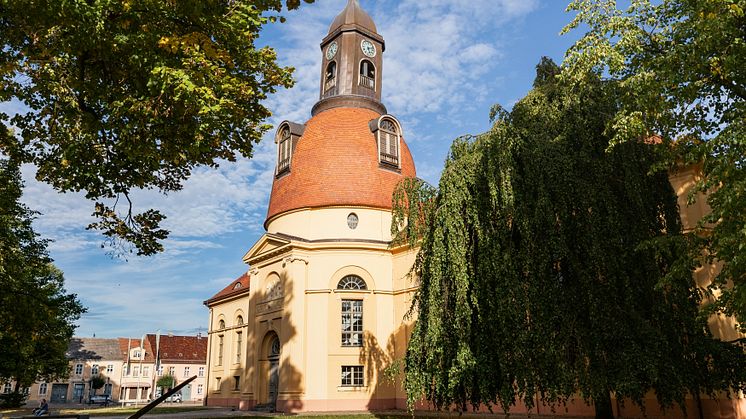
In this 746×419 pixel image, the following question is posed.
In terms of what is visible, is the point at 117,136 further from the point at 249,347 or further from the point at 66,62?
the point at 249,347

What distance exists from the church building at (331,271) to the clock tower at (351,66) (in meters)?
0.19

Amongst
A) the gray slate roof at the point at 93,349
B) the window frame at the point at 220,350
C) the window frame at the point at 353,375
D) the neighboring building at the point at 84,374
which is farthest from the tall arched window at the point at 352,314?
the gray slate roof at the point at 93,349

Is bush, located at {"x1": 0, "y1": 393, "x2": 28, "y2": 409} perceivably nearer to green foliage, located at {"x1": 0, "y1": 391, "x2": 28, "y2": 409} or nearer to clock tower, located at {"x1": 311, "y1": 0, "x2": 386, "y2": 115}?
green foliage, located at {"x1": 0, "y1": 391, "x2": 28, "y2": 409}

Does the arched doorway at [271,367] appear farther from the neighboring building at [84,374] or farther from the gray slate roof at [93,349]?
the gray slate roof at [93,349]

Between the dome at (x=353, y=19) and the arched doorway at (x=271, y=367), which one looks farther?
the dome at (x=353, y=19)

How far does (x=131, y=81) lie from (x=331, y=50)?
843 inches

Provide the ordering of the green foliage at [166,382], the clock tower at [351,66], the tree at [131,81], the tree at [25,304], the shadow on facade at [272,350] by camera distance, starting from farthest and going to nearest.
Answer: the green foliage at [166,382] → the clock tower at [351,66] → the shadow on facade at [272,350] → the tree at [25,304] → the tree at [131,81]

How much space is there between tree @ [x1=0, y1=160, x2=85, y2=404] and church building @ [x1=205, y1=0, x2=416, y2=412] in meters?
8.23

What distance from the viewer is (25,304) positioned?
13.0m

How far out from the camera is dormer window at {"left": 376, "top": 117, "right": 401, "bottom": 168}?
2598 centimetres


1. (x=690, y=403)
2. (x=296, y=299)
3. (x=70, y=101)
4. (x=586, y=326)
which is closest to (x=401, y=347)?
(x=296, y=299)

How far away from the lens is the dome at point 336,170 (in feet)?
80.2

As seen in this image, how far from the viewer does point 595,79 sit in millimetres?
12258

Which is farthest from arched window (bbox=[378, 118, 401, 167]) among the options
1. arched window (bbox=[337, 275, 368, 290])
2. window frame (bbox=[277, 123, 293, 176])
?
arched window (bbox=[337, 275, 368, 290])
